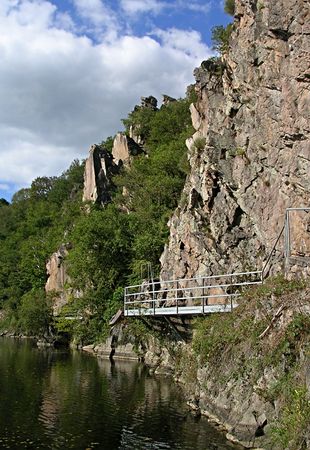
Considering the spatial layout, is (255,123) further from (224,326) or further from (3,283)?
(3,283)

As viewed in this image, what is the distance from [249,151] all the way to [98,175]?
4610 cm

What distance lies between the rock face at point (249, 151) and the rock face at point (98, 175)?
112 feet

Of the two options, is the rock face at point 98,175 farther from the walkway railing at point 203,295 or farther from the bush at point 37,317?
the walkway railing at point 203,295

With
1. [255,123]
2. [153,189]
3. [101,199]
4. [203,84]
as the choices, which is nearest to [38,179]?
[101,199]

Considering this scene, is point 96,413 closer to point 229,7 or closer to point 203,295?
point 203,295

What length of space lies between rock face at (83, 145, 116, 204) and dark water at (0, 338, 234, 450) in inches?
1650

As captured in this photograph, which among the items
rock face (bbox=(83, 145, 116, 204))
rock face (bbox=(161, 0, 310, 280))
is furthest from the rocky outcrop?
rock face (bbox=(161, 0, 310, 280))

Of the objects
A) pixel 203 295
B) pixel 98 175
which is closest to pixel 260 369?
pixel 203 295

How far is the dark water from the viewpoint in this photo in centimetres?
1678

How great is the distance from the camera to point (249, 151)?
30.8 meters

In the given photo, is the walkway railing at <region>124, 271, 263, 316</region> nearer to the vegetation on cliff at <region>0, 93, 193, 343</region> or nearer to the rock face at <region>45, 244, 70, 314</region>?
the vegetation on cliff at <region>0, 93, 193, 343</region>

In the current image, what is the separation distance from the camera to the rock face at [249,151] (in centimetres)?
2517

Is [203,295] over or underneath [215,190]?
underneath

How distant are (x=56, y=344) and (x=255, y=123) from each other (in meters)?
35.6
